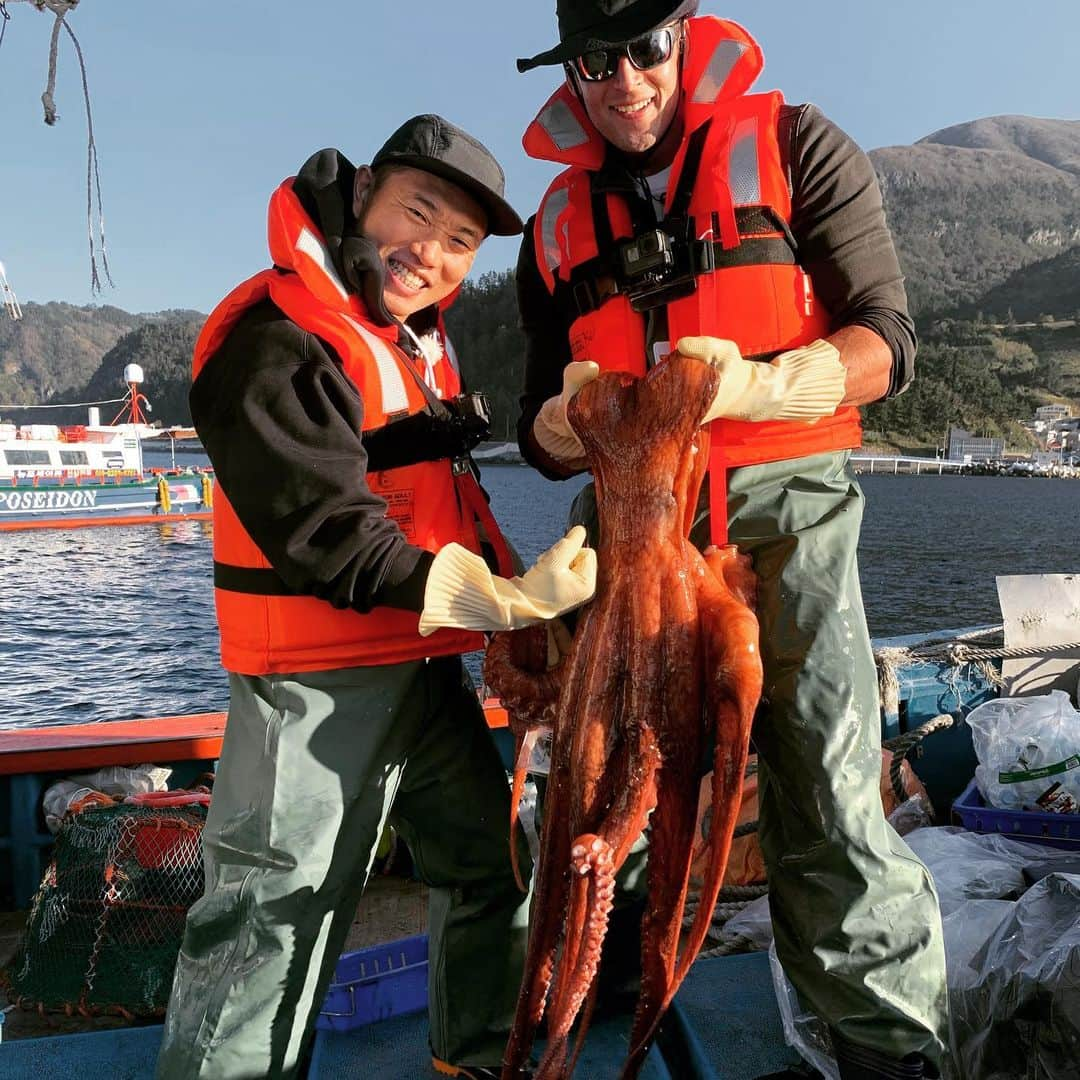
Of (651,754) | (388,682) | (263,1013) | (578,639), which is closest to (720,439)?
(578,639)

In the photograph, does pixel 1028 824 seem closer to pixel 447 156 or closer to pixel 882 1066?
pixel 882 1066

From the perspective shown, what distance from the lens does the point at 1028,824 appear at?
4.39 m

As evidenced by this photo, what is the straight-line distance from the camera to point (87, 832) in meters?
4.41

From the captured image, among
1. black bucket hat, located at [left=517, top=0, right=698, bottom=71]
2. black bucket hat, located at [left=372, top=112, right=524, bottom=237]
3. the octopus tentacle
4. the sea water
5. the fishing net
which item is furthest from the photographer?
the sea water

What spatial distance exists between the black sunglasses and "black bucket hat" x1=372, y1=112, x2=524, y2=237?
0.49m

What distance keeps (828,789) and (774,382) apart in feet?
4.19

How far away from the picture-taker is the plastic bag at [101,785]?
4.98m

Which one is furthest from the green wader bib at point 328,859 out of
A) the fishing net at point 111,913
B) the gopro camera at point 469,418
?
the fishing net at point 111,913

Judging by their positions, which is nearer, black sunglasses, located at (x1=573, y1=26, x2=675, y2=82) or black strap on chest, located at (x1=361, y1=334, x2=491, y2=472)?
black sunglasses, located at (x1=573, y1=26, x2=675, y2=82)

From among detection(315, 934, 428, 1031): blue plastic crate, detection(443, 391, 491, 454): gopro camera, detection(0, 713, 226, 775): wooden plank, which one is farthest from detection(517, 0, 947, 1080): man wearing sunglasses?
detection(0, 713, 226, 775): wooden plank

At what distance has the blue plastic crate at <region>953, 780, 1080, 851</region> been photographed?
4293 mm

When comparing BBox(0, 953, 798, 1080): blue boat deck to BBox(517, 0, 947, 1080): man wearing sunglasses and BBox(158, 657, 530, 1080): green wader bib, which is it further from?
BBox(517, 0, 947, 1080): man wearing sunglasses

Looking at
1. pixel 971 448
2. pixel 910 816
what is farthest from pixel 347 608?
pixel 971 448

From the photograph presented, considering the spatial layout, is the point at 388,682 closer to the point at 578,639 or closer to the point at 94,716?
the point at 578,639
